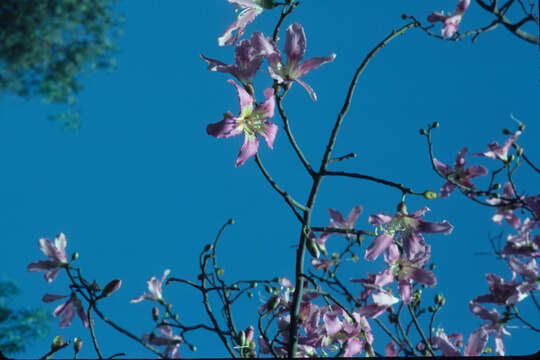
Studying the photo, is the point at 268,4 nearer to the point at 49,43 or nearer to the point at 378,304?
the point at 378,304

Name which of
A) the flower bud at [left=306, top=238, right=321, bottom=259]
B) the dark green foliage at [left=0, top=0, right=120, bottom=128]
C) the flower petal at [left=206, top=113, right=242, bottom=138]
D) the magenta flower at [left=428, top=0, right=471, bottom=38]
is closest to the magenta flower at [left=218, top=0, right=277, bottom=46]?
the flower petal at [left=206, top=113, right=242, bottom=138]

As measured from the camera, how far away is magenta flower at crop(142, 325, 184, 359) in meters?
0.79

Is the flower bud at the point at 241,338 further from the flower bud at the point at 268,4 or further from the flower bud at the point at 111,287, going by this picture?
the flower bud at the point at 268,4

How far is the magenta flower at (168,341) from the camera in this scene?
79 centimetres

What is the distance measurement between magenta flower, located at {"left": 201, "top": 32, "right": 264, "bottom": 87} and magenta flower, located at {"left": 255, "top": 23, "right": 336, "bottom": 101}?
2 cm

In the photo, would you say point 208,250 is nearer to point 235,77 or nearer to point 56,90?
point 235,77

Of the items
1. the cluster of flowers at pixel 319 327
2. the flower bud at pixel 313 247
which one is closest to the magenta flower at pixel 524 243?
the cluster of flowers at pixel 319 327

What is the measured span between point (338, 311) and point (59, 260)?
1.53ft

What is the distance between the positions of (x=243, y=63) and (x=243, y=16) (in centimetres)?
8

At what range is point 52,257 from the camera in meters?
0.75

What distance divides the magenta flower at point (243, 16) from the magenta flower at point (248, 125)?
84 mm

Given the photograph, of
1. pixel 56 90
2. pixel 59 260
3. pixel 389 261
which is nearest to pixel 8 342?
pixel 56 90

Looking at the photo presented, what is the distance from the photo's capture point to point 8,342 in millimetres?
4680

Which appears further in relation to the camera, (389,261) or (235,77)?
(389,261)
